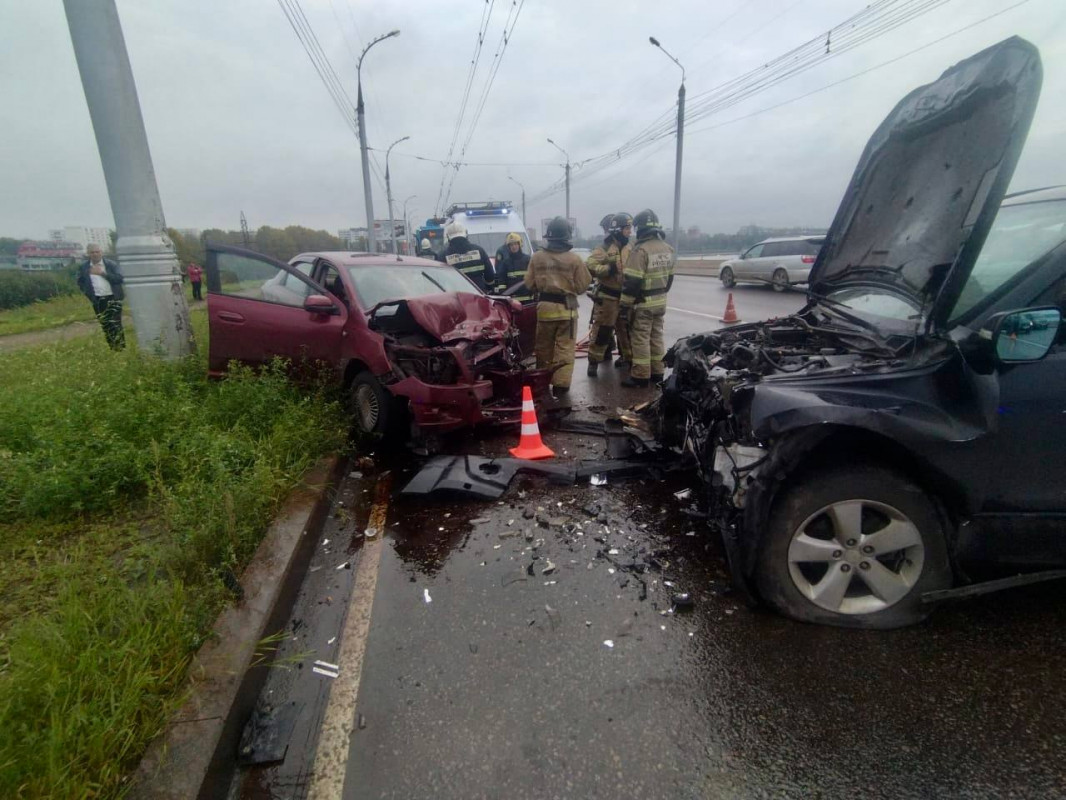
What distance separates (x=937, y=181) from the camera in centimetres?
297

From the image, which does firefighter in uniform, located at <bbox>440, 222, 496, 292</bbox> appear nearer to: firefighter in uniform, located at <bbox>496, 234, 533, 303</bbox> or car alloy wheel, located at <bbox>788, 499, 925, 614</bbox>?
firefighter in uniform, located at <bbox>496, 234, 533, 303</bbox>

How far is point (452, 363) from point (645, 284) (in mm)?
2802

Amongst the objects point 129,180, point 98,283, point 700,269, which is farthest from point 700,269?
point 129,180

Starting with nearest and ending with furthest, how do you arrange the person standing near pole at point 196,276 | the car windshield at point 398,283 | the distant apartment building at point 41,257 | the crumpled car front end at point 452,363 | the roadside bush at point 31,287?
the crumpled car front end at point 452,363 < the car windshield at point 398,283 < the person standing near pole at point 196,276 < the roadside bush at point 31,287 < the distant apartment building at point 41,257

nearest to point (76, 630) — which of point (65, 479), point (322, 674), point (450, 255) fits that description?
point (322, 674)

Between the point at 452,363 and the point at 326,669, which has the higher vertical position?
the point at 452,363

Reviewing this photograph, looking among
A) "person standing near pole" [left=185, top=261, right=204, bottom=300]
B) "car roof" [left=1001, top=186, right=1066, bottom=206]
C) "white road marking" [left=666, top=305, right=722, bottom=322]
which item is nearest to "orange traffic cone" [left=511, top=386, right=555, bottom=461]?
"car roof" [left=1001, top=186, right=1066, bottom=206]

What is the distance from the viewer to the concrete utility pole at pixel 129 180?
4.88 metres

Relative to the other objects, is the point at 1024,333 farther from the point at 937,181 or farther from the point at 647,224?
the point at 647,224

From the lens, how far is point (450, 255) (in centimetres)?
838

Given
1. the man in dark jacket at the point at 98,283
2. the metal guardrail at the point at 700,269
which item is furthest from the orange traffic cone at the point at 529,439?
the metal guardrail at the point at 700,269

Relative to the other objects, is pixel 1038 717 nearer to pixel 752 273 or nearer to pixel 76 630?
pixel 76 630

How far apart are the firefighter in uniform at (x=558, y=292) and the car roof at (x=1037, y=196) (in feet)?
12.0

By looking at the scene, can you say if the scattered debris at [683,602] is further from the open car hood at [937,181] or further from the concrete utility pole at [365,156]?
the concrete utility pole at [365,156]
